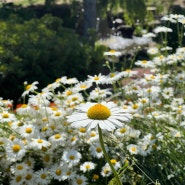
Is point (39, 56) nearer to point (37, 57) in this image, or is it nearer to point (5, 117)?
point (37, 57)

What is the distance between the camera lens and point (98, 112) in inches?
81.4

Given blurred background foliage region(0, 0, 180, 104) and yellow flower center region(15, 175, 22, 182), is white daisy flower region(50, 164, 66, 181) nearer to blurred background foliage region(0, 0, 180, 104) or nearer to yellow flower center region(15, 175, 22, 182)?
yellow flower center region(15, 175, 22, 182)

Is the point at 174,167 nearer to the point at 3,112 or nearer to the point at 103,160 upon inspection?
the point at 103,160

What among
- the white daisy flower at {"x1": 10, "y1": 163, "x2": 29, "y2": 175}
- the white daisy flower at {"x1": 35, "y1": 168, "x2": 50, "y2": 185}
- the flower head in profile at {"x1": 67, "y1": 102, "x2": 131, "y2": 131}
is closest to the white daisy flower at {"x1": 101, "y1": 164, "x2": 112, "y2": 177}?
the white daisy flower at {"x1": 35, "y1": 168, "x2": 50, "y2": 185}

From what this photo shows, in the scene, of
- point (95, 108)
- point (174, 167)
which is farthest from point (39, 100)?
point (95, 108)

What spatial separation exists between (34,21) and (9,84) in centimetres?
187

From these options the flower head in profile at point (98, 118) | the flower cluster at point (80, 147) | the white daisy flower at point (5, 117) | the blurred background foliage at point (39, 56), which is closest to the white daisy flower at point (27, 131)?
the flower cluster at point (80, 147)

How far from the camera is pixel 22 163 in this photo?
127 inches

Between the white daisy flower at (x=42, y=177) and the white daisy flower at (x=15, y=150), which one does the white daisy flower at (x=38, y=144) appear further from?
the white daisy flower at (x=42, y=177)

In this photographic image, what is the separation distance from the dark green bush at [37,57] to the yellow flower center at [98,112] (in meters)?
5.04

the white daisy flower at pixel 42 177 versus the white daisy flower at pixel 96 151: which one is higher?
the white daisy flower at pixel 96 151

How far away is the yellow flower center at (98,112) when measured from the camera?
6.73 feet

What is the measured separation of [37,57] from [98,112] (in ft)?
18.4

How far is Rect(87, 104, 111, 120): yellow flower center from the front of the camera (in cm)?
205
